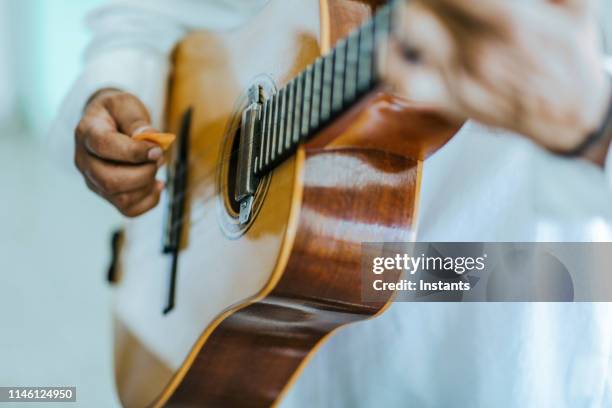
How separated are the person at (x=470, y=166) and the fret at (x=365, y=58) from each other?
22mm

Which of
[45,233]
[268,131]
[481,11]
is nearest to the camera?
[481,11]

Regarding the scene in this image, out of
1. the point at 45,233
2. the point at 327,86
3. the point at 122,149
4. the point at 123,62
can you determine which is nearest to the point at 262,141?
the point at 327,86

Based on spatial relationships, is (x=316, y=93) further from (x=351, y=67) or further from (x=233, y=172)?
(x=233, y=172)

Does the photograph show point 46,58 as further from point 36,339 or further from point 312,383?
point 312,383

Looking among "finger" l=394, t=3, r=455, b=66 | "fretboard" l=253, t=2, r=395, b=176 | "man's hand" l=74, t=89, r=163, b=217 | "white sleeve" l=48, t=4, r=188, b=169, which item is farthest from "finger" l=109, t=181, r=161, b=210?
"finger" l=394, t=3, r=455, b=66

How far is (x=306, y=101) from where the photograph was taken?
460 millimetres

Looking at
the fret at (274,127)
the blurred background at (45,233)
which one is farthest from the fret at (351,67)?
the blurred background at (45,233)

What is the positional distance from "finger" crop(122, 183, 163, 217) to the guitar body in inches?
1.2

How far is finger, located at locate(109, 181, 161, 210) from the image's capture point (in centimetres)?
74

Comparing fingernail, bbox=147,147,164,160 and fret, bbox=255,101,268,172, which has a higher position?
fingernail, bbox=147,147,164,160

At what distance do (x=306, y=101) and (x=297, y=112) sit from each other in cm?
2

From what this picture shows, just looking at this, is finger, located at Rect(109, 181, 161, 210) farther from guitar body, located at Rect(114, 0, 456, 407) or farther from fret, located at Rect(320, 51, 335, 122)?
fret, located at Rect(320, 51, 335, 122)

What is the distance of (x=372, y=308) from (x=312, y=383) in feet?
0.69

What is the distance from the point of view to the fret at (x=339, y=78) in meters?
0.41
